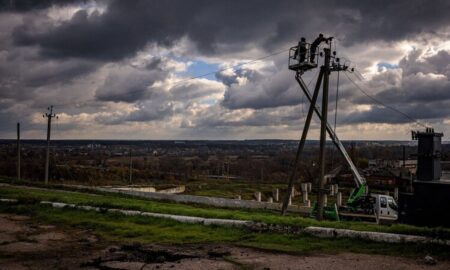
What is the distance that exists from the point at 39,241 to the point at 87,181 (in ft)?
187

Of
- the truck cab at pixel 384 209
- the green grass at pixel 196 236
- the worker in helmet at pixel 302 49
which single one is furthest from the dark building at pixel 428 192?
the worker in helmet at pixel 302 49

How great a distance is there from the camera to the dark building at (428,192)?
12453 millimetres

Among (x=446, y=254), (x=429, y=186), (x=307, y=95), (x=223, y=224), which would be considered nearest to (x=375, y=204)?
(x=307, y=95)

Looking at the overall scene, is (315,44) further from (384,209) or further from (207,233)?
(207,233)

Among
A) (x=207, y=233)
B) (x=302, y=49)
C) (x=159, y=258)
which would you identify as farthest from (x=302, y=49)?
(x=159, y=258)

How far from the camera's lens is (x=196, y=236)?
11.2 metres

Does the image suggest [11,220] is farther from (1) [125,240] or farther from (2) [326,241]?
(2) [326,241]

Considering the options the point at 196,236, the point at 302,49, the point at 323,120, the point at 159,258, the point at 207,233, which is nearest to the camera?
the point at 159,258

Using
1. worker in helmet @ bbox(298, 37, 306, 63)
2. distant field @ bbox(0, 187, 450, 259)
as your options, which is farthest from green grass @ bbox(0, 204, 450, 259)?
worker in helmet @ bbox(298, 37, 306, 63)

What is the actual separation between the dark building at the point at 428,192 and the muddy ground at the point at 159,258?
4.74 m

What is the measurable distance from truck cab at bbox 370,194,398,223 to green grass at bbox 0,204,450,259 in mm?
11894

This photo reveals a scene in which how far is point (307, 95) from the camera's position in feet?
73.7

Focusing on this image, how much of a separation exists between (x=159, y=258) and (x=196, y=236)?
7.87 feet

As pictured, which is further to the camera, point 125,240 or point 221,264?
point 125,240
